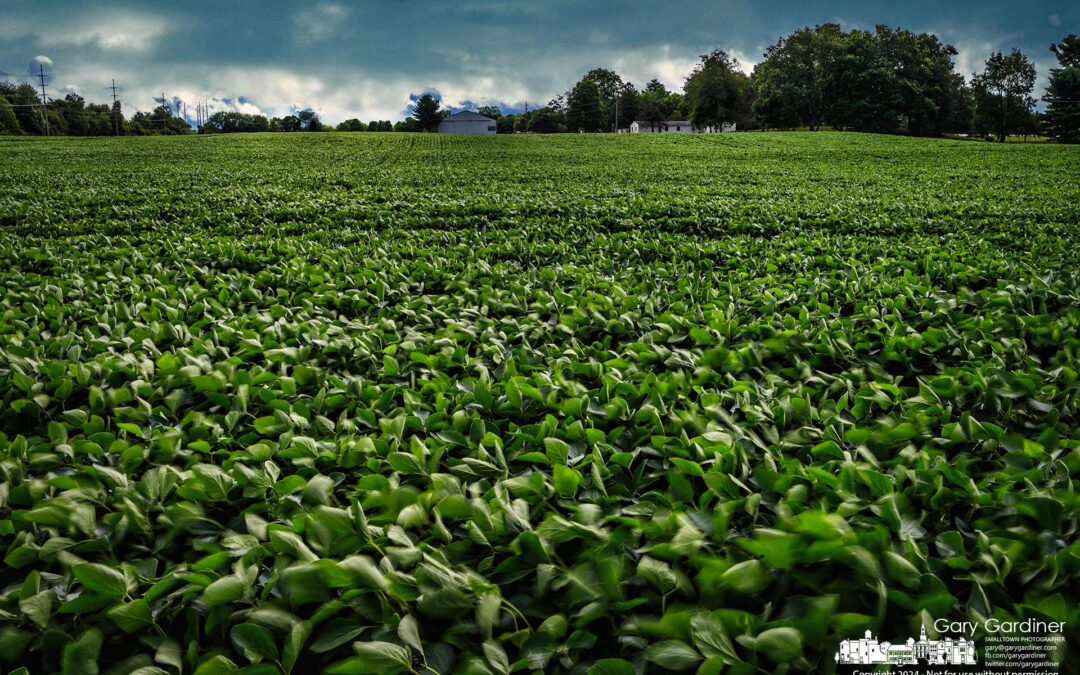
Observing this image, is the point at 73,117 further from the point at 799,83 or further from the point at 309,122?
the point at 799,83

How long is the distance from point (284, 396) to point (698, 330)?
231 centimetres

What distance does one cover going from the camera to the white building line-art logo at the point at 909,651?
1.21 metres

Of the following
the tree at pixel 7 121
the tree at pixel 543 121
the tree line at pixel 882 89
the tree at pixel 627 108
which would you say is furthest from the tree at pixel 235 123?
the tree line at pixel 882 89

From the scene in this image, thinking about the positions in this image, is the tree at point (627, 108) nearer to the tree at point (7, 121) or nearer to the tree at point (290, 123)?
the tree at point (290, 123)

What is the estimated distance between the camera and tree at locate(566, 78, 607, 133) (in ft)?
245

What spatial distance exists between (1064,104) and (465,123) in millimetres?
69729

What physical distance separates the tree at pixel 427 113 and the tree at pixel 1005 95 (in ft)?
217

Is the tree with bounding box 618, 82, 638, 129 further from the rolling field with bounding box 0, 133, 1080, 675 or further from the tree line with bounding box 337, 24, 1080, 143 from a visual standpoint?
the rolling field with bounding box 0, 133, 1080, 675

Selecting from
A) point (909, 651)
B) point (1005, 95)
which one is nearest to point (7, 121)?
point (909, 651)

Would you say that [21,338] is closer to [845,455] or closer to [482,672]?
[482,672]

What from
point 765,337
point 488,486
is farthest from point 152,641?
point 765,337

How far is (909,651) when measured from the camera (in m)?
1.24

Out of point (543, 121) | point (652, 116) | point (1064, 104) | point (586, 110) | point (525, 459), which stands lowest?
point (525, 459)

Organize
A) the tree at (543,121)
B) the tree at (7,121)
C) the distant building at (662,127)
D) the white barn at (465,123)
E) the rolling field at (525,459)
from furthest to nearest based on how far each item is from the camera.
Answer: the tree at (543,121) < the distant building at (662,127) < the white barn at (465,123) < the tree at (7,121) < the rolling field at (525,459)
